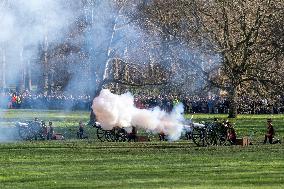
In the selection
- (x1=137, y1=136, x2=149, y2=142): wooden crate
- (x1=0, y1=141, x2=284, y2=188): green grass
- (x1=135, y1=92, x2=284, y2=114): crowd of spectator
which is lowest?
(x1=0, y1=141, x2=284, y2=188): green grass

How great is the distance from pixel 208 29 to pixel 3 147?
2672cm

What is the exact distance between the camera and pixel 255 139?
44906mm

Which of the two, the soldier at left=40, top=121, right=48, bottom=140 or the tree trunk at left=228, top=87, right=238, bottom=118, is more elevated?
the tree trunk at left=228, top=87, right=238, bottom=118

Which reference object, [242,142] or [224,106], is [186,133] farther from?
[224,106]

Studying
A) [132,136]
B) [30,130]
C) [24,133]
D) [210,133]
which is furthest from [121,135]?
[210,133]

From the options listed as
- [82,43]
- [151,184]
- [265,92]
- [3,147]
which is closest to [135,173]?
[151,184]

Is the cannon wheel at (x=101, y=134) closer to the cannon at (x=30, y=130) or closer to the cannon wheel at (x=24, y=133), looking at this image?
the cannon at (x=30, y=130)

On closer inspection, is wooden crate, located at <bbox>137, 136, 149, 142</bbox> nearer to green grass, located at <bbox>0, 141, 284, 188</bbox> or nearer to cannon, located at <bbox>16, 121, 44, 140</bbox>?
green grass, located at <bbox>0, 141, 284, 188</bbox>

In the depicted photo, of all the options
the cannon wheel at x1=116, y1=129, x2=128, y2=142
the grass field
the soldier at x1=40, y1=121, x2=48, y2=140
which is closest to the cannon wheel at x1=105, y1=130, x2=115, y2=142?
the cannon wheel at x1=116, y1=129, x2=128, y2=142

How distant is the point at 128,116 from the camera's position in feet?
146

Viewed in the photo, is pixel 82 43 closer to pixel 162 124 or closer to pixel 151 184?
pixel 162 124

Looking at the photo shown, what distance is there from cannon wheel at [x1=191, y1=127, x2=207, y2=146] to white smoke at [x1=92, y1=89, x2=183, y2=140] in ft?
12.5

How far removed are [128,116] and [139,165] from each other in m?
15.7

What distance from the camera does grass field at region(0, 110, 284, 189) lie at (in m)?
23.8
